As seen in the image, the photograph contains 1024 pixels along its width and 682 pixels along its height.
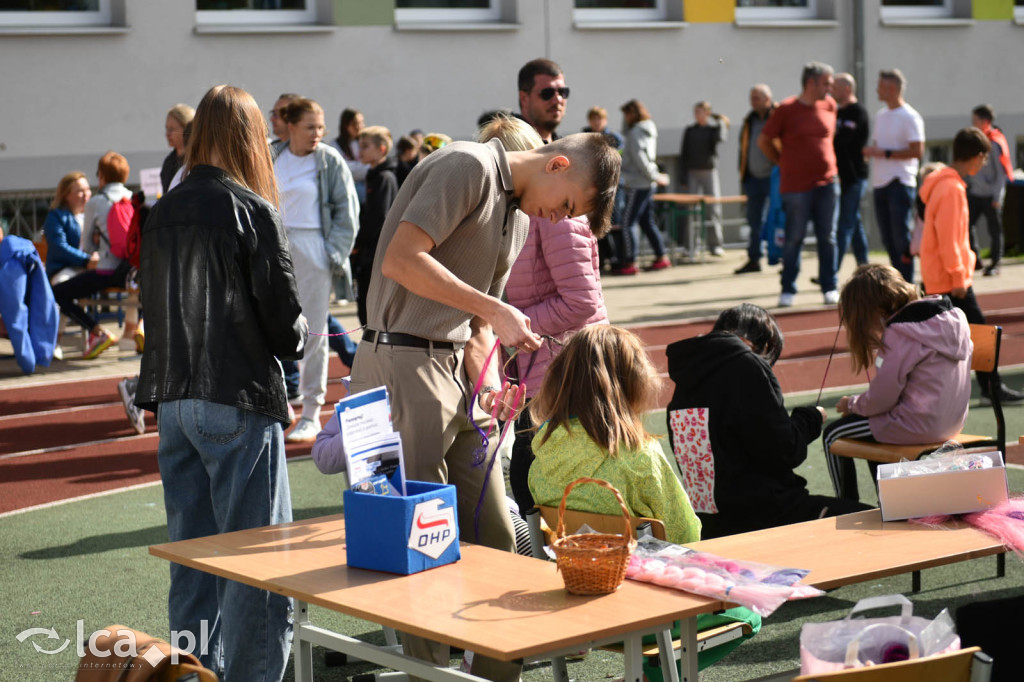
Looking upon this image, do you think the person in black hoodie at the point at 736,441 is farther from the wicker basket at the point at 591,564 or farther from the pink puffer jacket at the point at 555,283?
the wicker basket at the point at 591,564

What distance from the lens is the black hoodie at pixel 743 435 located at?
15.1 feet

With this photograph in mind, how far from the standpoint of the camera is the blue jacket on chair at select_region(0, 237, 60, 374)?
10555 mm

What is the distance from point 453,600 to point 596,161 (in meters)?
1.31

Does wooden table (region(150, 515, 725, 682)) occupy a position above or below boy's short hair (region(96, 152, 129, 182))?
below

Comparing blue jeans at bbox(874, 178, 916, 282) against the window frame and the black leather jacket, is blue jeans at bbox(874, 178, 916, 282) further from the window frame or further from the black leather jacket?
the black leather jacket

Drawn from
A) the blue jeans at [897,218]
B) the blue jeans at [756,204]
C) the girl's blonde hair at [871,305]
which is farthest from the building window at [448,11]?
the girl's blonde hair at [871,305]

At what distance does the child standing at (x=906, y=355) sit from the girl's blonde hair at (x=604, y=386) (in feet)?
6.89

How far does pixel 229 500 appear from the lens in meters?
3.81

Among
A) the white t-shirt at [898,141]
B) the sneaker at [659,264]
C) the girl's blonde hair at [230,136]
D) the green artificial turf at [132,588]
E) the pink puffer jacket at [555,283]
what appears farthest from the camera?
the sneaker at [659,264]

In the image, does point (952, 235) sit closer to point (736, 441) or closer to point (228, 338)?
point (736, 441)

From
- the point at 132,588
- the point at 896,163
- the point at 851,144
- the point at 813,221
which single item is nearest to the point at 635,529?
the point at 132,588

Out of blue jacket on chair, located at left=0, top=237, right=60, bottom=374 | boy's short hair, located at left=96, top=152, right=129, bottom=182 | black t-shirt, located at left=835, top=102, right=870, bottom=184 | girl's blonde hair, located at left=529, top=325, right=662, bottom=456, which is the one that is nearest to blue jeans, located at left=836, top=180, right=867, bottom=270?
black t-shirt, located at left=835, top=102, right=870, bottom=184

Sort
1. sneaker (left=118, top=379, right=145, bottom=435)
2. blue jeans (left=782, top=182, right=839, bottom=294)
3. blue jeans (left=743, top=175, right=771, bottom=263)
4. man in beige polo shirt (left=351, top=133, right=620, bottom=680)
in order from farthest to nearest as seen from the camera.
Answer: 1. blue jeans (left=743, top=175, right=771, bottom=263)
2. blue jeans (left=782, top=182, right=839, bottom=294)
3. sneaker (left=118, top=379, right=145, bottom=435)
4. man in beige polo shirt (left=351, top=133, right=620, bottom=680)

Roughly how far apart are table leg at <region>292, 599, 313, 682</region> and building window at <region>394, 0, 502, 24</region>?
535 inches
